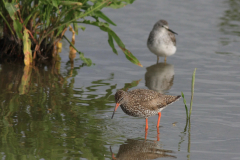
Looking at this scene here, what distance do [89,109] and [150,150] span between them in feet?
7.46

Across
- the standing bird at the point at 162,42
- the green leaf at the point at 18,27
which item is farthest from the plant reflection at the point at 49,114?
the standing bird at the point at 162,42

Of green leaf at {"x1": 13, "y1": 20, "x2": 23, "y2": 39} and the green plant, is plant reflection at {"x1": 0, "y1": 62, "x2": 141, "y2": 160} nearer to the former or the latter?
the green plant

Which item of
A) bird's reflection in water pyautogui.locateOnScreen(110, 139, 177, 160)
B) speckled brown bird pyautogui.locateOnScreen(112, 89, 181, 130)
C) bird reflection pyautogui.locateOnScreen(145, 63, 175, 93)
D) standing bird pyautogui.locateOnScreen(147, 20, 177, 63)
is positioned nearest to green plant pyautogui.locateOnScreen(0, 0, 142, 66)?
bird reflection pyautogui.locateOnScreen(145, 63, 175, 93)

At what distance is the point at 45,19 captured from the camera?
11.4m

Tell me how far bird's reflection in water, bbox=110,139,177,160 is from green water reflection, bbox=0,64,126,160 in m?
0.27

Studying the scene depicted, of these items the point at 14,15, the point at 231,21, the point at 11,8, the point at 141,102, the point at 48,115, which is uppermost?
the point at 11,8

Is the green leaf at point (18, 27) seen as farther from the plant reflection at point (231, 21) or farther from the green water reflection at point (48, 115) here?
the plant reflection at point (231, 21)

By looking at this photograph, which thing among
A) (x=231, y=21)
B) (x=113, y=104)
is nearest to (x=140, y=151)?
(x=113, y=104)

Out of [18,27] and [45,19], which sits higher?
[45,19]

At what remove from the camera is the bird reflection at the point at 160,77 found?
10.8m

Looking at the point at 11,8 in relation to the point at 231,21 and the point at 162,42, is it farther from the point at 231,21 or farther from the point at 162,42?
the point at 231,21

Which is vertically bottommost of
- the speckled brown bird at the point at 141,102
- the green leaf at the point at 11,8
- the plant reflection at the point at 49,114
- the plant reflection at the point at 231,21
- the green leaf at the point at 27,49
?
the plant reflection at the point at 49,114

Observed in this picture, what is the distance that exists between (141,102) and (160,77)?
12.2 ft

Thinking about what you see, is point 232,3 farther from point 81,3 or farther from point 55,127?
point 55,127
